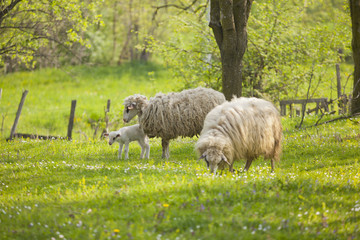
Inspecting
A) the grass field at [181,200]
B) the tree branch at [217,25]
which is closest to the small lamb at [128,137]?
the grass field at [181,200]

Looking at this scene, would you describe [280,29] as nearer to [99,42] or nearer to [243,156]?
[243,156]

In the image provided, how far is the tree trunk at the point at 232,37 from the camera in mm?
10852

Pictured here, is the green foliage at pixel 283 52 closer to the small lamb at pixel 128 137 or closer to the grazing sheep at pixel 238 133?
the small lamb at pixel 128 137

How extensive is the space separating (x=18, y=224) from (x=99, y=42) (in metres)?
33.0

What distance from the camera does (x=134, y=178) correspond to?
7078 millimetres

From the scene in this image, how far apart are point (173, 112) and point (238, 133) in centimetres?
275

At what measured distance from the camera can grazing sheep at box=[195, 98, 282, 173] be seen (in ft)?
25.0

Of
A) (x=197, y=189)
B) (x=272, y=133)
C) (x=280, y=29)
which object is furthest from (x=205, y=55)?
(x=197, y=189)

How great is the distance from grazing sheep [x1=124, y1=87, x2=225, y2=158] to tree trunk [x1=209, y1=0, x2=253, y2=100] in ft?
3.08

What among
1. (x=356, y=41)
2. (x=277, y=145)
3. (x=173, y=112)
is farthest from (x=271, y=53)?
(x=277, y=145)

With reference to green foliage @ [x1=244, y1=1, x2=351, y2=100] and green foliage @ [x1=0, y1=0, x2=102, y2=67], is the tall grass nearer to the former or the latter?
green foliage @ [x1=0, y1=0, x2=102, y2=67]

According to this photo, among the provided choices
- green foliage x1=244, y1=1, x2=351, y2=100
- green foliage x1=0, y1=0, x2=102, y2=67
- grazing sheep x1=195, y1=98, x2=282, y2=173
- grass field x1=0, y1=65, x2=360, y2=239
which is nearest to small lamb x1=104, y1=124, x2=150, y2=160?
grass field x1=0, y1=65, x2=360, y2=239

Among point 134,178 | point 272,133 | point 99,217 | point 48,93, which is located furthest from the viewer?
point 48,93

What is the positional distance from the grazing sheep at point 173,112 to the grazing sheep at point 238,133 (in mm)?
1876
